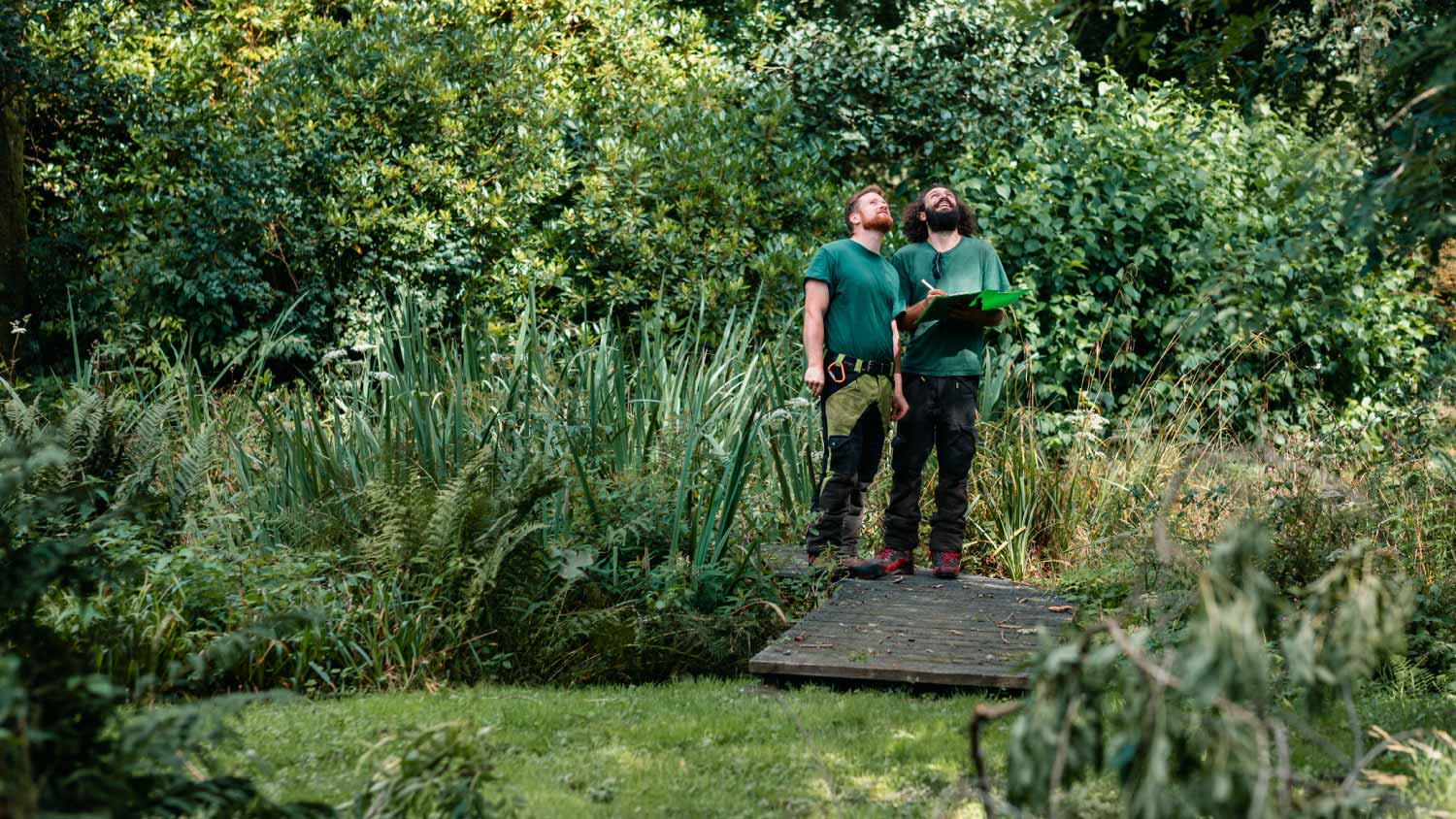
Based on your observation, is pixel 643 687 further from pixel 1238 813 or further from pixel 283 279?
pixel 283 279

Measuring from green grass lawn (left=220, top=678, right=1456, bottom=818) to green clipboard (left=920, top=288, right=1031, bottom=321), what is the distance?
212 centimetres

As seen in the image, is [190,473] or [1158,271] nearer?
[190,473]

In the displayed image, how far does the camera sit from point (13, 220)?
1034 cm

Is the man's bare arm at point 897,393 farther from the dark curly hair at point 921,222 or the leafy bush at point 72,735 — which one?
the leafy bush at point 72,735

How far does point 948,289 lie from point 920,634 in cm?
193

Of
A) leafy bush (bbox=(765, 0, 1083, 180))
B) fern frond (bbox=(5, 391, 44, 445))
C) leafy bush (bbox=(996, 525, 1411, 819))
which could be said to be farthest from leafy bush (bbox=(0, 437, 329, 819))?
leafy bush (bbox=(765, 0, 1083, 180))

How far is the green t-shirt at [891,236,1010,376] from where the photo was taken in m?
6.46

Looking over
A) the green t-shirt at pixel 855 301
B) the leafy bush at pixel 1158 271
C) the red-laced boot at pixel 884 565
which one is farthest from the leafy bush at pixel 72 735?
the leafy bush at pixel 1158 271

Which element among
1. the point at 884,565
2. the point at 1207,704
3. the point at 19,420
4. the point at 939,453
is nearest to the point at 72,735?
the point at 1207,704

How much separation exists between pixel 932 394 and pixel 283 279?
611 cm

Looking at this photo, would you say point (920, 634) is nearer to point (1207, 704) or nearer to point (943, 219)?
point (943, 219)

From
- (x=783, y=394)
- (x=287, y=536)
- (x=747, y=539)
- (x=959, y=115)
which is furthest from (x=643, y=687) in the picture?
(x=959, y=115)

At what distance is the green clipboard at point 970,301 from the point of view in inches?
238

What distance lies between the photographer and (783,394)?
779 centimetres
